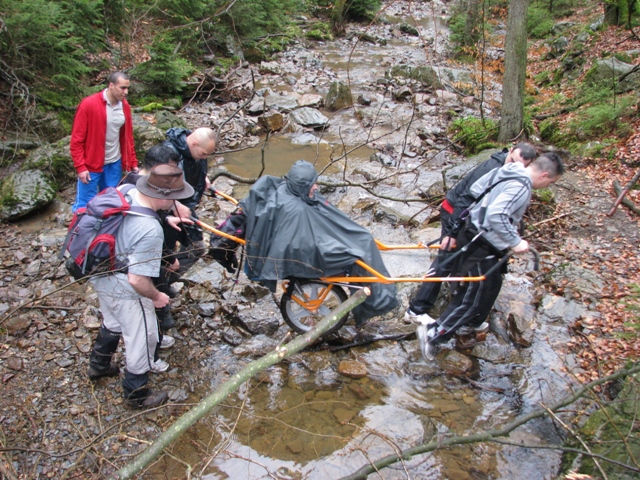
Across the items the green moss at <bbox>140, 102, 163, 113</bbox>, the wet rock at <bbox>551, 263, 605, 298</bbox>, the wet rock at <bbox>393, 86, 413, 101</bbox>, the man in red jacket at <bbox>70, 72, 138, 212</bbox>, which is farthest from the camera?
the wet rock at <bbox>393, 86, 413, 101</bbox>

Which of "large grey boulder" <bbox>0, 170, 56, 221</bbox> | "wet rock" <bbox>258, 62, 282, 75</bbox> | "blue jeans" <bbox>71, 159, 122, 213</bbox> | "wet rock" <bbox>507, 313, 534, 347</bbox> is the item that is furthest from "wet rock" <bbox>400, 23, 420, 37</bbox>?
"wet rock" <bbox>507, 313, 534, 347</bbox>

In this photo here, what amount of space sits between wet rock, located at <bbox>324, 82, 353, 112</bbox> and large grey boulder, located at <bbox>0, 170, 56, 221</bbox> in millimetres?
8135

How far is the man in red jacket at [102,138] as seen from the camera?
16.0 feet

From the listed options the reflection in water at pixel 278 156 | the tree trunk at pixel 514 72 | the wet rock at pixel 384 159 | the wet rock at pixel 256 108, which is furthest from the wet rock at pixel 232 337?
the wet rock at pixel 256 108

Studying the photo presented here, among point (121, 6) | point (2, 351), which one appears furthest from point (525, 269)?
point (121, 6)

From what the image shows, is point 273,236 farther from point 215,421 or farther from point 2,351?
point 2,351

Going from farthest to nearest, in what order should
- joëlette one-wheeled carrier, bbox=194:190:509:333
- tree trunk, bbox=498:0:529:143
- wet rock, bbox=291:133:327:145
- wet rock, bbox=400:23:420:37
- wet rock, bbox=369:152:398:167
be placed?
1. wet rock, bbox=400:23:420:37
2. wet rock, bbox=291:133:327:145
3. wet rock, bbox=369:152:398:167
4. tree trunk, bbox=498:0:529:143
5. joëlette one-wheeled carrier, bbox=194:190:509:333

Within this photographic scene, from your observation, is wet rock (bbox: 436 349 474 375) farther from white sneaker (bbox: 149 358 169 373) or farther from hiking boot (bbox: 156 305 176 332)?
hiking boot (bbox: 156 305 176 332)

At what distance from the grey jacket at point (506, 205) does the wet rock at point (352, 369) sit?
1.76 m

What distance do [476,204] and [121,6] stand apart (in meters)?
11.0

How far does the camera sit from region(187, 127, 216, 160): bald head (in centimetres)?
422

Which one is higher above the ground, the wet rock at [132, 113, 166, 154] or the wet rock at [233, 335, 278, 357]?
the wet rock at [132, 113, 166, 154]

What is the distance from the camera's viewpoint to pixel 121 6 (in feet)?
35.6

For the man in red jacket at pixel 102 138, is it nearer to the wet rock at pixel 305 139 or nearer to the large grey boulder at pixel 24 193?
the large grey boulder at pixel 24 193
